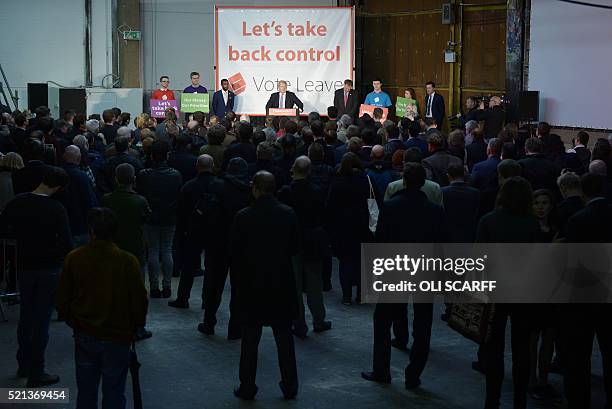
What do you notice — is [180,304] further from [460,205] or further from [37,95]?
[37,95]

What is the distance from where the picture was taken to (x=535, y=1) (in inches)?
727

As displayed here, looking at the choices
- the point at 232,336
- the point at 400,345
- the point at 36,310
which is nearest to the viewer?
the point at 36,310

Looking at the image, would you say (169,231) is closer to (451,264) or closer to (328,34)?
(451,264)

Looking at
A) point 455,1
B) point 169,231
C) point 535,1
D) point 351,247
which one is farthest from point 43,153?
point 455,1

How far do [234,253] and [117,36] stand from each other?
56.4 feet

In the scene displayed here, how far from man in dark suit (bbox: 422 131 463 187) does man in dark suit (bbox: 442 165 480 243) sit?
1.17 metres

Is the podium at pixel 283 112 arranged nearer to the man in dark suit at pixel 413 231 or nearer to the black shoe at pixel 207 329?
the black shoe at pixel 207 329

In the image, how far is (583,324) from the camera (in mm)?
6848

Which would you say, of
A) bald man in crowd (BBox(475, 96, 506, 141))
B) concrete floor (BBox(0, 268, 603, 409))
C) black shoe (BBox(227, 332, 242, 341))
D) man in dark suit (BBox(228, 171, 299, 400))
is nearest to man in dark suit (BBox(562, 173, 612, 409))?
concrete floor (BBox(0, 268, 603, 409))

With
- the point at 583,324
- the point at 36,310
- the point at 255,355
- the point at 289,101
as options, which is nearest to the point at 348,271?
the point at 255,355

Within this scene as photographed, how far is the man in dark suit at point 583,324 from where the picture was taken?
22.4 ft

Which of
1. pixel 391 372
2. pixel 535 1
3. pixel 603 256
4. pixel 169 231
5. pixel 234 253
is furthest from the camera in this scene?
pixel 535 1

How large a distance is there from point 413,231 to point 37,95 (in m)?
15.6

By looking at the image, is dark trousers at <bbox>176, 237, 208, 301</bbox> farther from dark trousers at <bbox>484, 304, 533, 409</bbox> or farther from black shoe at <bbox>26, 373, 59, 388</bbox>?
dark trousers at <bbox>484, 304, 533, 409</bbox>
